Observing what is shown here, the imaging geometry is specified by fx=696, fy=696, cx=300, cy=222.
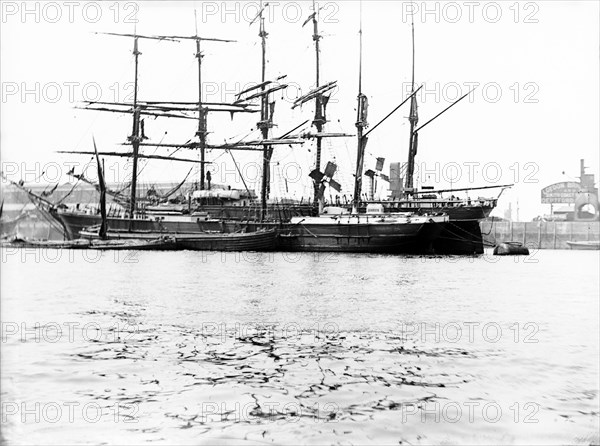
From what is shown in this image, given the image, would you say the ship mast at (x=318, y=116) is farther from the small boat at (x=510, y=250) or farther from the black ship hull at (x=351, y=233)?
the small boat at (x=510, y=250)

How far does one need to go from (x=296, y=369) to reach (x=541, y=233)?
8945cm

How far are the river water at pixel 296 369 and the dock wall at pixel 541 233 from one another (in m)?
74.1

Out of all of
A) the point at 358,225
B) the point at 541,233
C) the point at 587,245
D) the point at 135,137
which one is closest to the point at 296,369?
the point at 358,225

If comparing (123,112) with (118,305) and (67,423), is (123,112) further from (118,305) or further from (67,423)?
(67,423)

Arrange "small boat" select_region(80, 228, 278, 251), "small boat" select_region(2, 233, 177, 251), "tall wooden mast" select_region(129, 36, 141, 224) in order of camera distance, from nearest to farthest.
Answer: "small boat" select_region(2, 233, 177, 251) → "small boat" select_region(80, 228, 278, 251) → "tall wooden mast" select_region(129, 36, 141, 224)

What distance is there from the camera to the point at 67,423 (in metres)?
8.32

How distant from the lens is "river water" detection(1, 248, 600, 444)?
27.1ft

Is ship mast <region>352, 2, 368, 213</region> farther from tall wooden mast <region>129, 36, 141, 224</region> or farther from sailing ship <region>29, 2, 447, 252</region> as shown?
tall wooden mast <region>129, 36, 141, 224</region>

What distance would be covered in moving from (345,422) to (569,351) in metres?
7.31

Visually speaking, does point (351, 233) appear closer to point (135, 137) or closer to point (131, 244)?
point (131, 244)

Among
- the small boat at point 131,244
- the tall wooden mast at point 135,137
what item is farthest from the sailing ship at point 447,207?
the tall wooden mast at point 135,137

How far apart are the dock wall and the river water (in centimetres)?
7407

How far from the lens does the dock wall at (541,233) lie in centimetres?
9250

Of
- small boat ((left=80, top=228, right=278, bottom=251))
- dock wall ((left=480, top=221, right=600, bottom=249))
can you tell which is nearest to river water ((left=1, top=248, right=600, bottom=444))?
small boat ((left=80, top=228, right=278, bottom=251))
